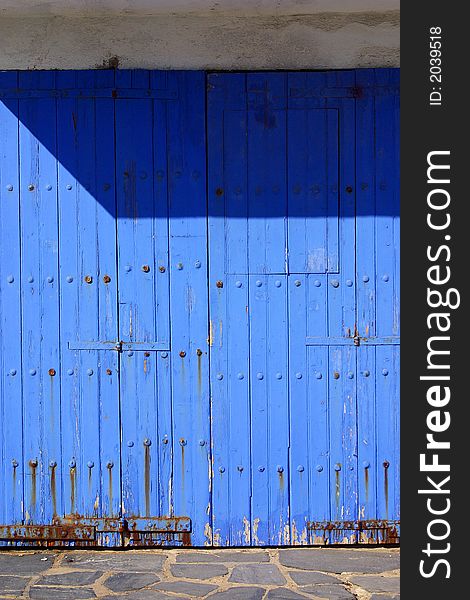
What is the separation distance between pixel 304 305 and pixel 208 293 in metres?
0.57

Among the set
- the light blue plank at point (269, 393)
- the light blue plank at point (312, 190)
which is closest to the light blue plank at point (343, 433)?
the light blue plank at point (269, 393)

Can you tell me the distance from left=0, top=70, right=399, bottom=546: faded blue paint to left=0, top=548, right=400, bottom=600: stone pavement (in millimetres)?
128

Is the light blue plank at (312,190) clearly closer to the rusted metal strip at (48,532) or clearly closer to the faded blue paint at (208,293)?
the faded blue paint at (208,293)

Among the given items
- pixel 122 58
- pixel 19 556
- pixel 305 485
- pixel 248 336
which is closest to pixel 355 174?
pixel 248 336

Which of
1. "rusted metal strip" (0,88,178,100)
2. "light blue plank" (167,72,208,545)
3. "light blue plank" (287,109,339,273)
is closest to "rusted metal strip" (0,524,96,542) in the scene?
"light blue plank" (167,72,208,545)

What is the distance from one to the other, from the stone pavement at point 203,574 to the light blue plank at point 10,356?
389 mm

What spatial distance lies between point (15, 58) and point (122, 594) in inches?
122

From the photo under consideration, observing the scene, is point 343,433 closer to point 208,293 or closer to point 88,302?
point 208,293

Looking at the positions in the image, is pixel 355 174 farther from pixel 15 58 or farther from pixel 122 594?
pixel 122 594

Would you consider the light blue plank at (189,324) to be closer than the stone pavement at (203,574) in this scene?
No

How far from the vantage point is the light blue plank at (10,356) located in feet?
16.6

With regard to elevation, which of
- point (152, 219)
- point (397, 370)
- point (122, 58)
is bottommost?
point (397, 370)

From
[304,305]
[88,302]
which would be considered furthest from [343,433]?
[88,302]

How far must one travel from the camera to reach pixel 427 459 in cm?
409
